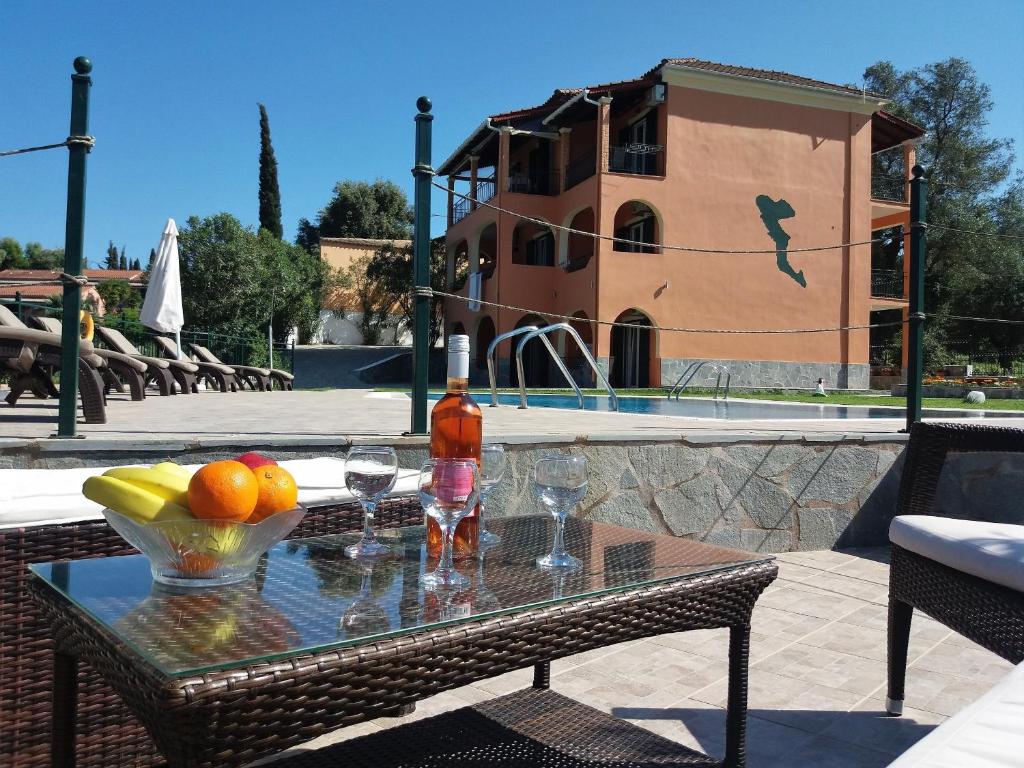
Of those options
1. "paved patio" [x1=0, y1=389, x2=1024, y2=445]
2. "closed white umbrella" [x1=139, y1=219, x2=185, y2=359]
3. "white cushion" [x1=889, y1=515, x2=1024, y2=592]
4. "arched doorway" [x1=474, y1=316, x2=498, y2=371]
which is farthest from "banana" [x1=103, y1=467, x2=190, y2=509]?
"arched doorway" [x1=474, y1=316, x2=498, y2=371]

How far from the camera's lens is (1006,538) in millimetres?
1827

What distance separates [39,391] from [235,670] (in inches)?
226

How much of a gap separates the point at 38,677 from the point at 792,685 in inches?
80.3

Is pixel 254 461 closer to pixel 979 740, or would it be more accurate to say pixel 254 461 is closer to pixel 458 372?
pixel 458 372

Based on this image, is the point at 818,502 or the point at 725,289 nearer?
the point at 818,502

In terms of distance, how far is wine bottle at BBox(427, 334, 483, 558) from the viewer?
1503 millimetres

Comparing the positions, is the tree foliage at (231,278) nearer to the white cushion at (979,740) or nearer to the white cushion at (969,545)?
the white cushion at (969,545)

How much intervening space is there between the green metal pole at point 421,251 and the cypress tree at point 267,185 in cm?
3471

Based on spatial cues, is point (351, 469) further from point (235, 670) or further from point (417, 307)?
point (417, 307)

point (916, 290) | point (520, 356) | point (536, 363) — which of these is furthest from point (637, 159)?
point (916, 290)

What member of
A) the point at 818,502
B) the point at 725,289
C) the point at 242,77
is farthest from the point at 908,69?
the point at 818,502

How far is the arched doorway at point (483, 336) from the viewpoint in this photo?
22625mm

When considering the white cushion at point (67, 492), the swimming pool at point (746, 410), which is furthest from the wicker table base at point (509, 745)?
the swimming pool at point (746, 410)

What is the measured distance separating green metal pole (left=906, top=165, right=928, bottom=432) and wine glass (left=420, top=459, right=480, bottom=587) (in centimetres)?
371
